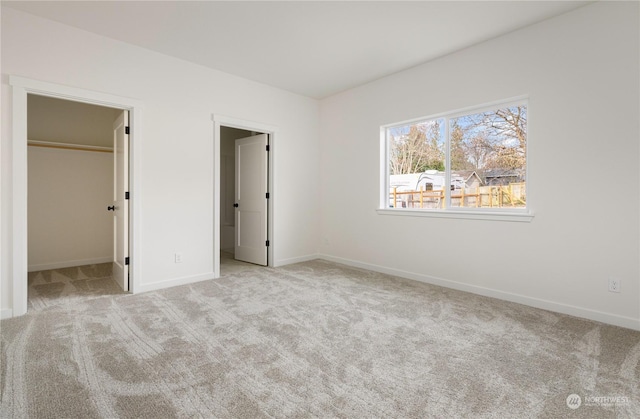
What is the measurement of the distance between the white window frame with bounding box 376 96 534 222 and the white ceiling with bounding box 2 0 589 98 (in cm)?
71

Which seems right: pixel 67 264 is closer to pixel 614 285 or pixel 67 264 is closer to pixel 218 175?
pixel 218 175

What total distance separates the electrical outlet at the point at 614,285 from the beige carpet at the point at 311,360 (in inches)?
13.3

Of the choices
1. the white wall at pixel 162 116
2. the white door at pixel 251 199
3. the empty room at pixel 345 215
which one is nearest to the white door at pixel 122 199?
the empty room at pixel 345 215

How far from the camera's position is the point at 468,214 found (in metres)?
3.71

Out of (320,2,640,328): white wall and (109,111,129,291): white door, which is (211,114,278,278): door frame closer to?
(109,111,129,291): white door

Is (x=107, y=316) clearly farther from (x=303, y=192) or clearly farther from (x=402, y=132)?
(x=402, y=132)

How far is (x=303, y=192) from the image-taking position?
5.41 metres

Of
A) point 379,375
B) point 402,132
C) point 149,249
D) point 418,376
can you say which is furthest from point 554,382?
point 149,249

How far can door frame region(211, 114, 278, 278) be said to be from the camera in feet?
14.1

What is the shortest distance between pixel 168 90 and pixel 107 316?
2.59m

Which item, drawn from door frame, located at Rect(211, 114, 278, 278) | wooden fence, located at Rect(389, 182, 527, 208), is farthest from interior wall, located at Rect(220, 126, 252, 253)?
wooden fence, located at Rect(389, 182, 527, 208)

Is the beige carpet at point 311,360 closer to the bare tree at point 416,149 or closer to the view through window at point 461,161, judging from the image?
the view through window at point 461,161

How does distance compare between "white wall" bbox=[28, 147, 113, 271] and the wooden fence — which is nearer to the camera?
the wooden fence

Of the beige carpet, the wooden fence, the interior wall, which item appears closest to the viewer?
the beige carpet
